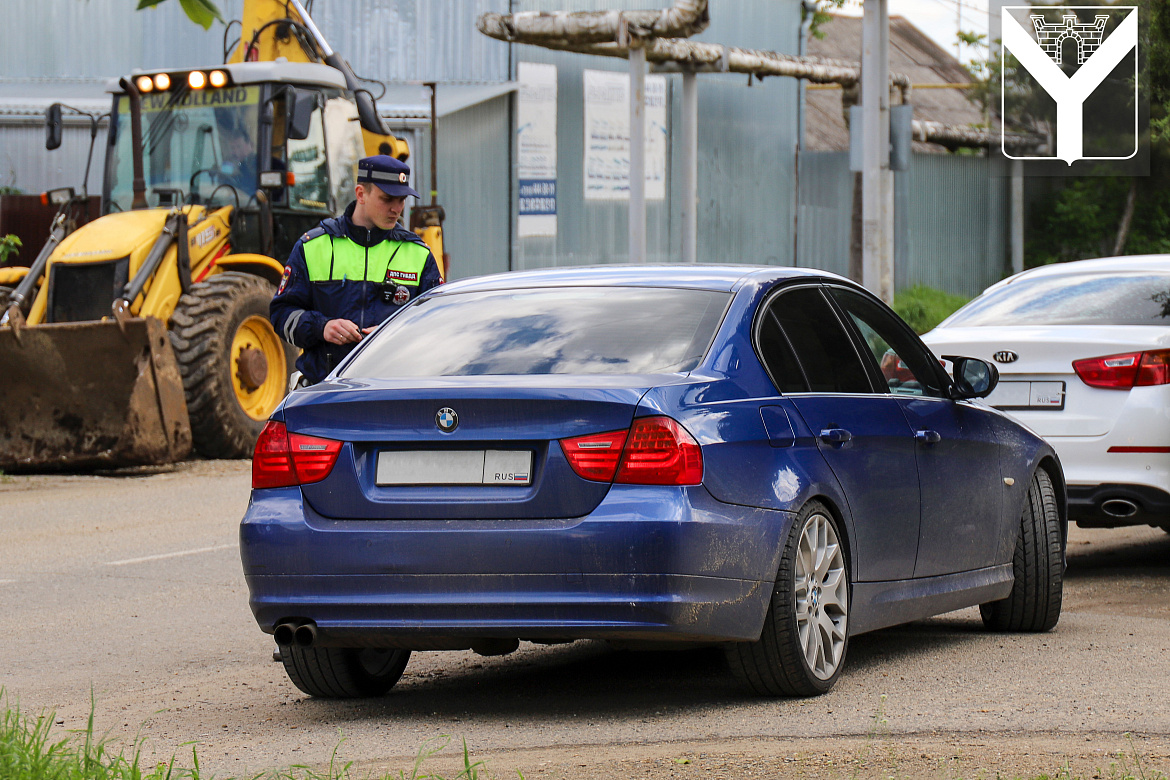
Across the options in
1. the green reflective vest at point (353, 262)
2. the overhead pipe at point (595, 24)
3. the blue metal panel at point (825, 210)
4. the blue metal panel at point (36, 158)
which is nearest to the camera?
the green reflective vest at point (353, 262)

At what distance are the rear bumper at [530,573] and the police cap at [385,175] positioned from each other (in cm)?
240

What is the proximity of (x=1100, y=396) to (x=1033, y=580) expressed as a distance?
158 centimetres

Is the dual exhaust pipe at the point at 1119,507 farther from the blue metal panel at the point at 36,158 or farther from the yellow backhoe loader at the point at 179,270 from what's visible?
the blue metal panel at the point at 36,158

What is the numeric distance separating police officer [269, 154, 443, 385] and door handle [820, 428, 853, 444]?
234cm

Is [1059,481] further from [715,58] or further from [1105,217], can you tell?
[1105,217]

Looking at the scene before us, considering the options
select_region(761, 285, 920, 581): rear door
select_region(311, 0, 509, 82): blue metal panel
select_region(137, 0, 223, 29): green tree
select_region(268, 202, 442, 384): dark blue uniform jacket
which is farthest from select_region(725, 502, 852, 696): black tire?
select_region(311, 0, 509, 82): blue metal panel

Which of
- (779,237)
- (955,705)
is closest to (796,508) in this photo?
(955,705)

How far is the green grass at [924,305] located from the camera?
3294cm

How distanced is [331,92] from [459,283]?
9.74 meters

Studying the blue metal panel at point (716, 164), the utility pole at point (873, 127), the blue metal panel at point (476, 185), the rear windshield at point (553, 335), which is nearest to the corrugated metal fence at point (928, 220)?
the blue metal panel at point (716, 164)

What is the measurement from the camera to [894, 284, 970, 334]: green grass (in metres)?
32.9

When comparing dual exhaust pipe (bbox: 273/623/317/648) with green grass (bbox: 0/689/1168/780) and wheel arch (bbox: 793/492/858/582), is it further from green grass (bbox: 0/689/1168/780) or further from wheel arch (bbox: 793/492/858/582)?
wheel arch (bbox: 793/492/858/582)

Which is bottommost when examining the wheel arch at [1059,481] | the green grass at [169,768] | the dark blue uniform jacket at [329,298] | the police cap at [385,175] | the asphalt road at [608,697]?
the asphalt road at [608,697]

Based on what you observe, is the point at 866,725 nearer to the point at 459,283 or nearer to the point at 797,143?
the point at 459,283
